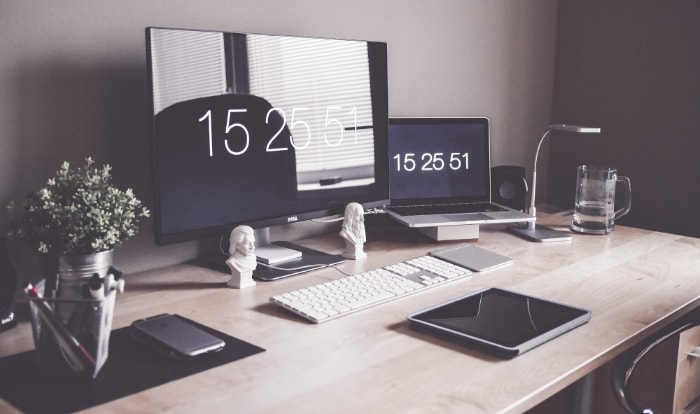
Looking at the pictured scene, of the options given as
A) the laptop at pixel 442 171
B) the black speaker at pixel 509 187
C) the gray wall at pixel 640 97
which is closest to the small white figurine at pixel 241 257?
the laptop at pixel 442 171

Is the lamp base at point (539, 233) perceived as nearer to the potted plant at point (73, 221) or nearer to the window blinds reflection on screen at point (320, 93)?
the window blinds reflection on screen at point (320, 93)

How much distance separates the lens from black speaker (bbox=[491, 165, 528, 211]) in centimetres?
219

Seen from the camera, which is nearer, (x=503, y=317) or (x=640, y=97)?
(x=503, y=317)

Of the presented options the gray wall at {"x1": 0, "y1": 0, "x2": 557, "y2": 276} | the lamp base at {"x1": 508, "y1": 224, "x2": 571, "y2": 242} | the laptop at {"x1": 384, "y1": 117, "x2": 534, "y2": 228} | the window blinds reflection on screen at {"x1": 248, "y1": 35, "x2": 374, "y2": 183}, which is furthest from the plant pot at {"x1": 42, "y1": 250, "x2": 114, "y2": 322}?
the lamp base at {"x1": 508, "y1": 224, "x2": 571, "y2": 242}

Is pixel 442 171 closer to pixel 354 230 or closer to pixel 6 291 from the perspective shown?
pixel 354 230

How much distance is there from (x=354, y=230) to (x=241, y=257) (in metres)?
0.35

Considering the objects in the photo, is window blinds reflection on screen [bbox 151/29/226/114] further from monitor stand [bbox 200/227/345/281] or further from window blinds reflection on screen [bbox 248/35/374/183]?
monitor stand [bbox 200/227/345/281]

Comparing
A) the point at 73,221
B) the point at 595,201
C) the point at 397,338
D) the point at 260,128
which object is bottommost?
the point at 397,338

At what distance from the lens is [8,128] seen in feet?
4.43

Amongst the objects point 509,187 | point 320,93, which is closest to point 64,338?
point 320,93

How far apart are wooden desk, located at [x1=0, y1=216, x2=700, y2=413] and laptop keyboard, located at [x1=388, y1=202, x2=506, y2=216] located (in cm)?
17

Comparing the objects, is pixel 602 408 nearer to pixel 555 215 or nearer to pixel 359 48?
pixel 555 215

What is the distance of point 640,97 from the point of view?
7.90 ft

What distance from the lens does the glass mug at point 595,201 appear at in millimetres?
2033
